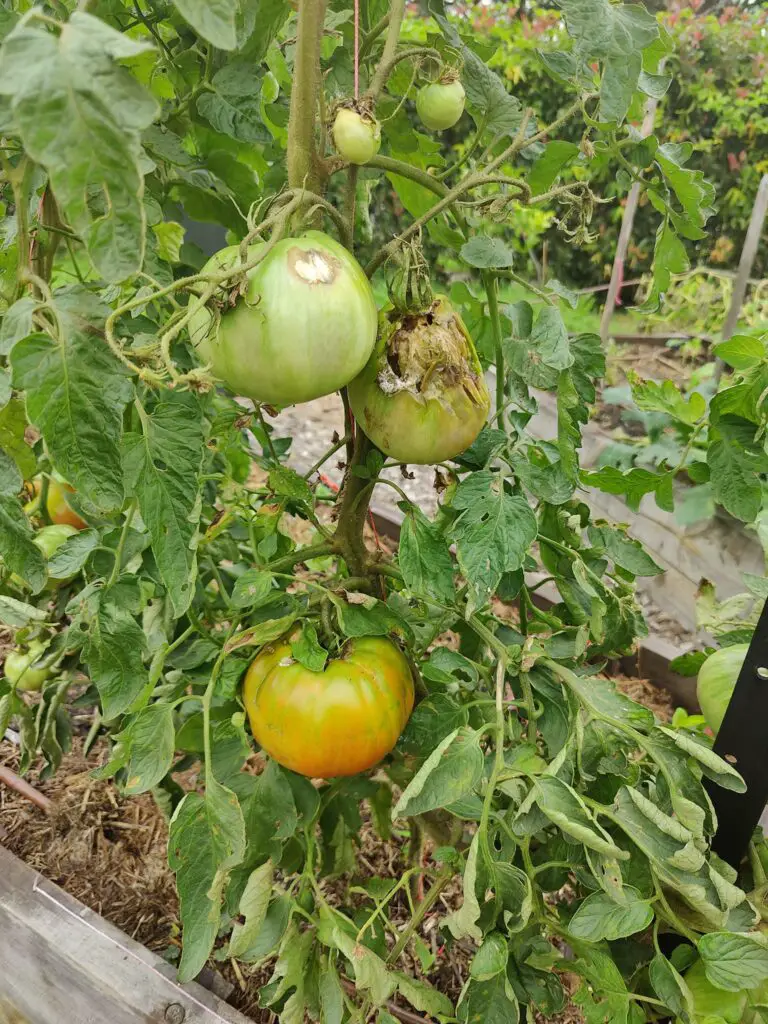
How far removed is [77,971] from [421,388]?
844 mm

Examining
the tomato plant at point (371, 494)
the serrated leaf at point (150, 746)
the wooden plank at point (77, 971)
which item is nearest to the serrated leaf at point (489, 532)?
the tomato plant at point (371, 494)

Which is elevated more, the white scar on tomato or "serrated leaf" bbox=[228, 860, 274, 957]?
the white scar on tomato

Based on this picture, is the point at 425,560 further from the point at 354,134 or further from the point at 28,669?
the point at 28,669

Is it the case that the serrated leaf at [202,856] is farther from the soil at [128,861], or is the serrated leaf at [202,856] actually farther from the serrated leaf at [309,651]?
the soil at [128,861]

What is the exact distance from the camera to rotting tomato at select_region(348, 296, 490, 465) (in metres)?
0.65

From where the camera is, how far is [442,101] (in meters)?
0.67

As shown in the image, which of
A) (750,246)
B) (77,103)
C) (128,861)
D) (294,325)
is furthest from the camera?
(750,246)

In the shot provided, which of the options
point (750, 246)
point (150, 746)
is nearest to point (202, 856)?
point (150, 746)

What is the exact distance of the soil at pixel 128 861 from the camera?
1146 millimetres

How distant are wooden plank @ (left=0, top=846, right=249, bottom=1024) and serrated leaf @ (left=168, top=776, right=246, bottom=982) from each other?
234mm

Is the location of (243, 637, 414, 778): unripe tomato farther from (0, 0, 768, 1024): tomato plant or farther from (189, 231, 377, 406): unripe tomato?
(189, 231, 377, 406): unripe tomato

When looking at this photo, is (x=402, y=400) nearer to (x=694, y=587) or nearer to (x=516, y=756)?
(x=516, y=756)

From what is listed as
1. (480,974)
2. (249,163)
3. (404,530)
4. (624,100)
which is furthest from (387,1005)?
(249,163)

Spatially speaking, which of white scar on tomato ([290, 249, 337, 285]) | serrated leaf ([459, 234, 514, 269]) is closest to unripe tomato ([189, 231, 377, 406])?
white scar on tomato ([290, 249, 337, 285])
